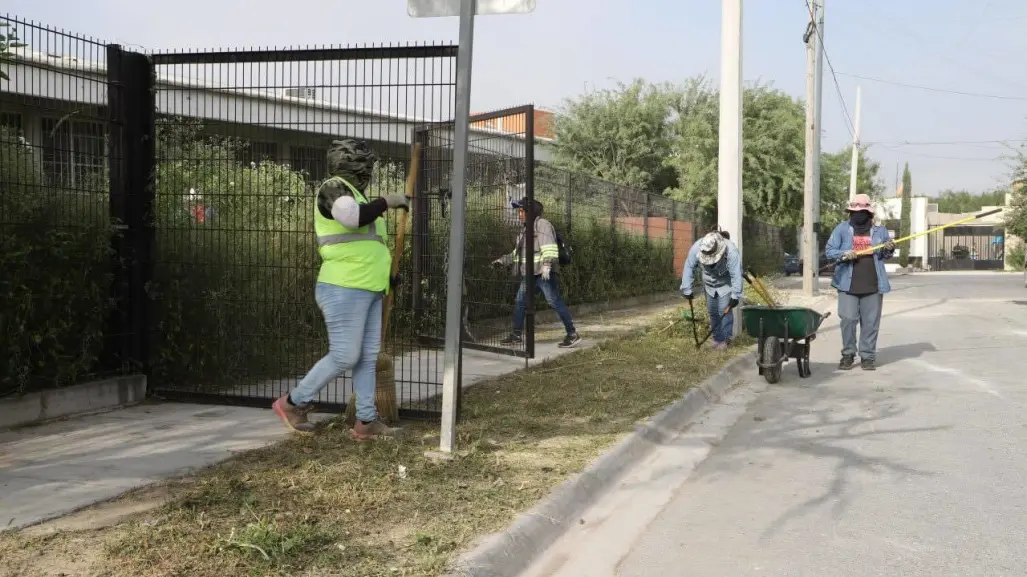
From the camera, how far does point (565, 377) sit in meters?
9.05

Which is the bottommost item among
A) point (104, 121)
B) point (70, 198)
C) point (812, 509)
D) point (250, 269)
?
Result: point (812, 509)

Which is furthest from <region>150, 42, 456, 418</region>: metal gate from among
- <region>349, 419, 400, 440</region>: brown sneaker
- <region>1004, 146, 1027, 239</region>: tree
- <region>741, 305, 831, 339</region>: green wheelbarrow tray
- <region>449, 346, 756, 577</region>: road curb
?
<region>1004, 146, 1027, 239</region>: tree

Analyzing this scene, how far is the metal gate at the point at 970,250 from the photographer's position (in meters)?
71.7

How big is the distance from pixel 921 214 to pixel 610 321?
74.5m

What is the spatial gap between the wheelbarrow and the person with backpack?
2381 millimetres

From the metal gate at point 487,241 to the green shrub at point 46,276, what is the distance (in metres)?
2.63

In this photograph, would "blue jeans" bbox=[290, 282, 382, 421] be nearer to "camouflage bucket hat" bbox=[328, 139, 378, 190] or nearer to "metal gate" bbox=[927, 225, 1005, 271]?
"camouflage bucket hat" bbox=[328, 139, 378, 190]

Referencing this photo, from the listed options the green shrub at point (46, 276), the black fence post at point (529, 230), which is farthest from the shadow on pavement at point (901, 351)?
the green shrub at point (46, 276)

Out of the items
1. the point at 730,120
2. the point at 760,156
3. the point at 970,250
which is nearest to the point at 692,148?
the point at 760,156

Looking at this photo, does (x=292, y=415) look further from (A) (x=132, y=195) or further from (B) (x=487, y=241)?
(B) (x=487, y=241)

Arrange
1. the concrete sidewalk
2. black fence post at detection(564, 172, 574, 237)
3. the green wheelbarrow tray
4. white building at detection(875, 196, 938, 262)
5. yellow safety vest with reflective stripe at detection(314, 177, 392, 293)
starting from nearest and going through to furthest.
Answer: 1. the concrete sidewalk
2. yellow safety vest with reflective stripe at detection(314, 177, 392, 293)
3. the green wheelbarrow tray
4. black fence post at detection(564, 172, 574, 237)
5. white building at detection(875, 196, 938, 262)

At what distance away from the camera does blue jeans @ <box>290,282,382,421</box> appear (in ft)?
19.0

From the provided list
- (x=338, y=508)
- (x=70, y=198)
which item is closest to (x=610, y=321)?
(x=70, y=198)

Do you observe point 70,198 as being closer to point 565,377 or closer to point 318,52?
point 318,52
